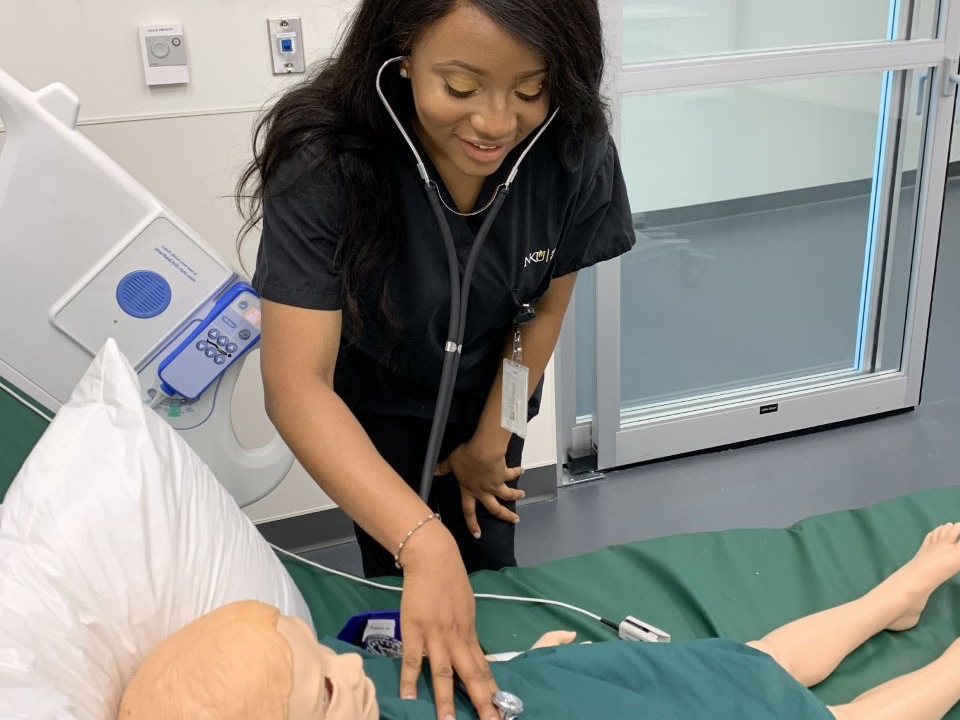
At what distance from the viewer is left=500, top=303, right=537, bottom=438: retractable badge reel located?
136cm

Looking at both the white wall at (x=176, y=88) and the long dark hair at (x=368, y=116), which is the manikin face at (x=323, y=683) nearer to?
the long dark hair at (x=368, y=116)

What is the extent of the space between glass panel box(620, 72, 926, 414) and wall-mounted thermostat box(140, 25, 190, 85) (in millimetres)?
1125

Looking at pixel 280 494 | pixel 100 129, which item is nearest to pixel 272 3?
pixel 100 129

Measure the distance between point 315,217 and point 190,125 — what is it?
0.97 m

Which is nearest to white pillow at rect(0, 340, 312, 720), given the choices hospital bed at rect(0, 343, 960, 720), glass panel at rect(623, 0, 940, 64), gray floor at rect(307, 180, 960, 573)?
hospital bed at rect(0, 343, 960, 720)

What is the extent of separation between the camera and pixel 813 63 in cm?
246

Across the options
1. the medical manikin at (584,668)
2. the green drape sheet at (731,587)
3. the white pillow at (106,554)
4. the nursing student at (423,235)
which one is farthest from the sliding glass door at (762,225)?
the white pillow at (106,554)

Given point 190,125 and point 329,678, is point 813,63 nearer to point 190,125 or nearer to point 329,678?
point 190,125

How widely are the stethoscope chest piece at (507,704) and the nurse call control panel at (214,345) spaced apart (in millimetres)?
697

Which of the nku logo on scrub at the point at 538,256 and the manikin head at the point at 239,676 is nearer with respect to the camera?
the manikin head at the point at 239,676

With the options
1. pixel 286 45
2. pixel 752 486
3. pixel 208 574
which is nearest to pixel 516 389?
pixel 208 574

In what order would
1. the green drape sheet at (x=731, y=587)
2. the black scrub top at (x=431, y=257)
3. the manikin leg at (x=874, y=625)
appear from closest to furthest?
the black scrub top at (x=431, y=257), the manikin leg at (x=874, y=625), the green drape sheet at (x=731, y=587)

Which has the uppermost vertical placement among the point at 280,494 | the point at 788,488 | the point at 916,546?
the point at 916,546

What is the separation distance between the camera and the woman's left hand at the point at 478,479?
1509 mm
